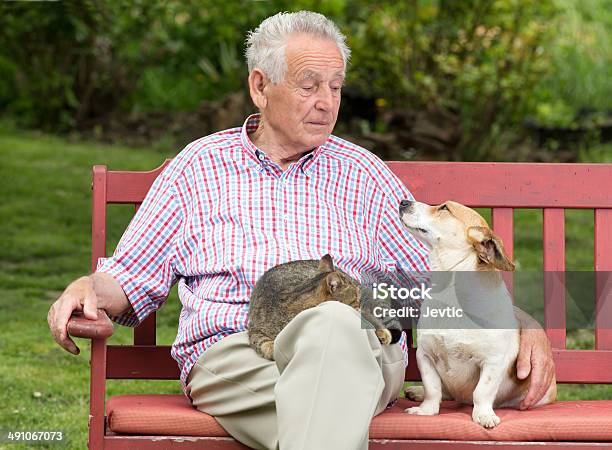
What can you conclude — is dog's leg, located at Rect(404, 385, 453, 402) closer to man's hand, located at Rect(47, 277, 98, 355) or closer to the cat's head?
the cat's head

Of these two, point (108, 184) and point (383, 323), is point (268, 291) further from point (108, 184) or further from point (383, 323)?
point (108, 184)

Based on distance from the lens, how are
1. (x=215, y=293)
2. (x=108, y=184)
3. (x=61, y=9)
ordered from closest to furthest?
(x=215, y=293), (x=108, y=184), (x=61, y=9)

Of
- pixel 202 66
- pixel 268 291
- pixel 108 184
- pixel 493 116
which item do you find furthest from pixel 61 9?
pixel 268 291

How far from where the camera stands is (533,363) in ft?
12.3

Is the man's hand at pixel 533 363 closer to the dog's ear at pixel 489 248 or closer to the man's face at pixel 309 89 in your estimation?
the dog's ear at pixel 489 248

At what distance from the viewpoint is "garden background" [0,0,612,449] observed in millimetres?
8609

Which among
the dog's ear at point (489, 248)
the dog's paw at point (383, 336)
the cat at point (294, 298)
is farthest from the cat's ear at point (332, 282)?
the dog's ear at point (489, 248)

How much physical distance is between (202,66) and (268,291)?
798cm

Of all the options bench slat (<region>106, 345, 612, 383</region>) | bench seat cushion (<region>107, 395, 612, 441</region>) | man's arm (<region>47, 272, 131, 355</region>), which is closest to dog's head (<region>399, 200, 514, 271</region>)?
bench seat cushion (<region>107, 395, 612, 441</region>)

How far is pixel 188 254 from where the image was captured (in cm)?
401

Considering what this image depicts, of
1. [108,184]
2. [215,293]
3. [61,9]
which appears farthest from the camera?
[61,9]

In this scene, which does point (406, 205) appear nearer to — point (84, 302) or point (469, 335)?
point (469, 335)

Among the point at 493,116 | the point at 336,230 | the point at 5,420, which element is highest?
the point at 493,116

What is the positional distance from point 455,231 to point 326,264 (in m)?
0.43
